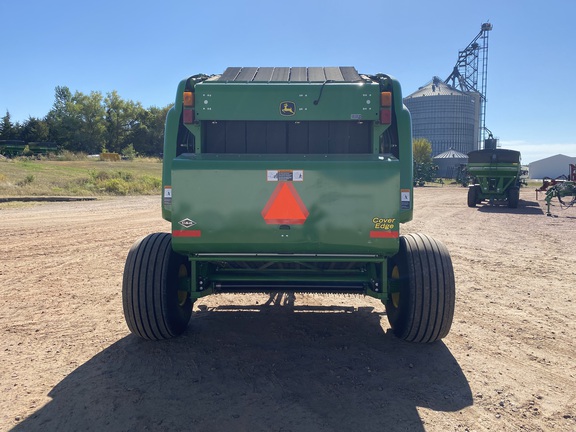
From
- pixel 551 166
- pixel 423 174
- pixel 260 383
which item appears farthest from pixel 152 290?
pixel 551 166

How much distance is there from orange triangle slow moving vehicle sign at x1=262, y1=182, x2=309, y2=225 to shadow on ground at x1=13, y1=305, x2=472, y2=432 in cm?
129

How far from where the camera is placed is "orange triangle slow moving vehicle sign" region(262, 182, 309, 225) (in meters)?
3.88

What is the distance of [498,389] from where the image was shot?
→ 3.71m

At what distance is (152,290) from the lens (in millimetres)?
4281

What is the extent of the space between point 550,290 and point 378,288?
3.87 m

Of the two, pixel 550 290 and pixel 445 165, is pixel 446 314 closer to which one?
pixel 550 290

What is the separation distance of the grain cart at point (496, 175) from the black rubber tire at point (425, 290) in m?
18.4

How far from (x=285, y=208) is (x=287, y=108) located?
1.09m

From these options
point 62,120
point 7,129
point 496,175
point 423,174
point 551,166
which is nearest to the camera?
point 496,175

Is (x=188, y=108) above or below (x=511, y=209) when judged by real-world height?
above

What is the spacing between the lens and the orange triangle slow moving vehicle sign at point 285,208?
3.88 m

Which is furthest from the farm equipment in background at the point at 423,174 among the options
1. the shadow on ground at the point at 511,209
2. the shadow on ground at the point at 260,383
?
the shadow on ground at the point at 260,383

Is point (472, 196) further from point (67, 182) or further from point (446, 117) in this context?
point (446, 117)

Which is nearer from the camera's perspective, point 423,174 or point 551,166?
point 423,174
